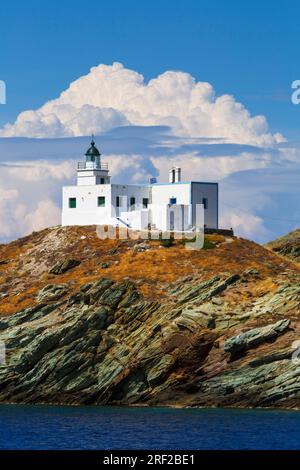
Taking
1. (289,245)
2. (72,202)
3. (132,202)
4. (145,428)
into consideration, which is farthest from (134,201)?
(145,428)

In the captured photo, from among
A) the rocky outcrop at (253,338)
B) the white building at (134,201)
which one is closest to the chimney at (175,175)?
the white building at (134,201)

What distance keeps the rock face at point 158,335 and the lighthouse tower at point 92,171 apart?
14.1 meters

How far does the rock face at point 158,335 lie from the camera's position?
104188mm

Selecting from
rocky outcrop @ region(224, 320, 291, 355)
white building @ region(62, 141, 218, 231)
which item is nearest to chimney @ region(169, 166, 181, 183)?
white building @ region(62, 141, 218, 231)

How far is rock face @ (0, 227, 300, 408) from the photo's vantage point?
104 m

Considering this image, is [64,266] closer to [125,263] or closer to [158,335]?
[125,263]

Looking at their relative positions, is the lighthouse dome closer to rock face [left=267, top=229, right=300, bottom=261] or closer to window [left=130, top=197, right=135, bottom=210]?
window [left=130, top=197, right=135, bottom=210]

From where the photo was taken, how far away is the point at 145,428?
90062 mm

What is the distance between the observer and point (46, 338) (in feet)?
357

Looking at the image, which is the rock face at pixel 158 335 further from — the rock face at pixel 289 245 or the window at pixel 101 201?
the rock face at pixel 289 245

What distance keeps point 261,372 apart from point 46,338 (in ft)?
68.3

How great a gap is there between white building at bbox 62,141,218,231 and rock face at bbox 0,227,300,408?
909 centimetres
